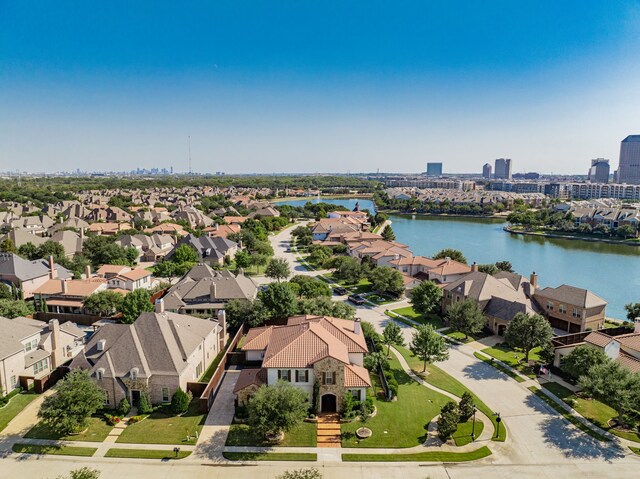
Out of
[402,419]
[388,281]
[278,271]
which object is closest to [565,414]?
[402,419]

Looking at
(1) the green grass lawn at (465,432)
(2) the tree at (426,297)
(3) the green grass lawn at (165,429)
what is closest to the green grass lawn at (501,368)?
(1) the green grass lawn at (465,432)

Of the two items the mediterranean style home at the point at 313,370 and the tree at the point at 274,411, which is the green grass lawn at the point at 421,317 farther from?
the tree at the point at 274,411

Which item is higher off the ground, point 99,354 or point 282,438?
point 99,354

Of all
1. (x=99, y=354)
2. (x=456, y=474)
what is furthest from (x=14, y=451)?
(x=456, y=474)

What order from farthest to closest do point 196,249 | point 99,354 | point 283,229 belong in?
point 283,229 < point 196,249 < point 99,354

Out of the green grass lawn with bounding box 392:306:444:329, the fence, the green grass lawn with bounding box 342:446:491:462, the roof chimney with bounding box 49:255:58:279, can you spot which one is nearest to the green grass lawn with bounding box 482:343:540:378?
the green grass lawn with bounding box 392:306:444:329

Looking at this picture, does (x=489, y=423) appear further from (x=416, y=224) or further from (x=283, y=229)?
(x=416, y=224)
